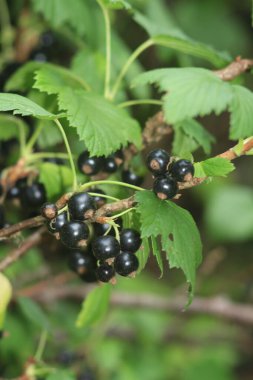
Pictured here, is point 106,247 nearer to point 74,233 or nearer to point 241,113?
point 74,233

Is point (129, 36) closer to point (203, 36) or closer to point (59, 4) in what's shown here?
point (203, 36)

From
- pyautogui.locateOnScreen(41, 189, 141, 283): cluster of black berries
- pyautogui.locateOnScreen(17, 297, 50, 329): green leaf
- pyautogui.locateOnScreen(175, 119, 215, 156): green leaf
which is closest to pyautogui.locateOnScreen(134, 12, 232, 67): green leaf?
pyautogui.locateOnScreen(175, 119, 215, 156): green leaf

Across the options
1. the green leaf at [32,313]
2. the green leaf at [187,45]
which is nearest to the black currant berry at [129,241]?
the green leaf at [187,45]

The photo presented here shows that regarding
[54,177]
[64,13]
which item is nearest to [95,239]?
[54,177]

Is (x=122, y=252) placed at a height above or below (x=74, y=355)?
above

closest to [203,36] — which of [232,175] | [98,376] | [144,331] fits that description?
[232,175]

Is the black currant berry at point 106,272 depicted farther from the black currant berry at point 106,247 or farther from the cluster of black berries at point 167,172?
the cluster of black berries at point 167,172
